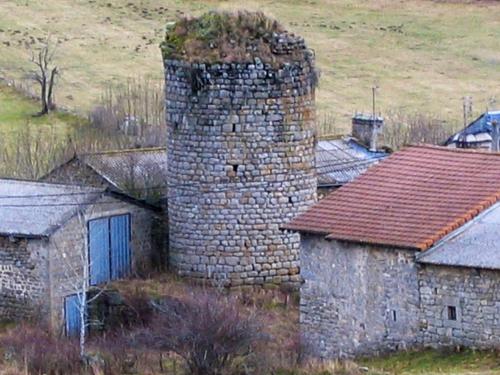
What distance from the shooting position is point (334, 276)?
3741cm

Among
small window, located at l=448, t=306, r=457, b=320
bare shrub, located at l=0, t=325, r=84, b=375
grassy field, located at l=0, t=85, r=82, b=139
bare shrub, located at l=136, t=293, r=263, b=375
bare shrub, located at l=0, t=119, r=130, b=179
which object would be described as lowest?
bare shrub, located at l=0, t=325, r=84, b=375

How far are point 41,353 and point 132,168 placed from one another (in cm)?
911

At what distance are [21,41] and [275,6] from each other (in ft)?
34.5

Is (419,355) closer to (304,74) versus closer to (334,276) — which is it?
(334,276)

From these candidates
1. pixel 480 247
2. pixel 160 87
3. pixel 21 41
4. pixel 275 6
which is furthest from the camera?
pixel 275 6


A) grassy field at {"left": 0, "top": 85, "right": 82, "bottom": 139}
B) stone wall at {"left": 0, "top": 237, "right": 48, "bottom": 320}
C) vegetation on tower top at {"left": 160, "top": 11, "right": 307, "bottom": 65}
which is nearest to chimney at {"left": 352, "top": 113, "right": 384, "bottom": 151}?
vegetation on tower top at {"left": 160, "top": 11, "right": 307, "bottom": 65}

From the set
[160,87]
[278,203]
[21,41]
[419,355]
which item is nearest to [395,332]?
[419,355]

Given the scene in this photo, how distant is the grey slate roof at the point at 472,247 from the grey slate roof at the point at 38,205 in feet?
25.1

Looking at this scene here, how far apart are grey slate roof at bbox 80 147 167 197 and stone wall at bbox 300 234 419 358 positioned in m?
7.25

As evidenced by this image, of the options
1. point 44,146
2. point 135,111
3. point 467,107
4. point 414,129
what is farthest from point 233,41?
point 467,107

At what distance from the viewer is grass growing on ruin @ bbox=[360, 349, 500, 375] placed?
3469 centimetres

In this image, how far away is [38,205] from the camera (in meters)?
41.6

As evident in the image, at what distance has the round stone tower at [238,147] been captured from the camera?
4147cm

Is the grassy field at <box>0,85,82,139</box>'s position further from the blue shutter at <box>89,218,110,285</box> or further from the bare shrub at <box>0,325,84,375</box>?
the bare shrub at <box>0,325,84,375</box>
